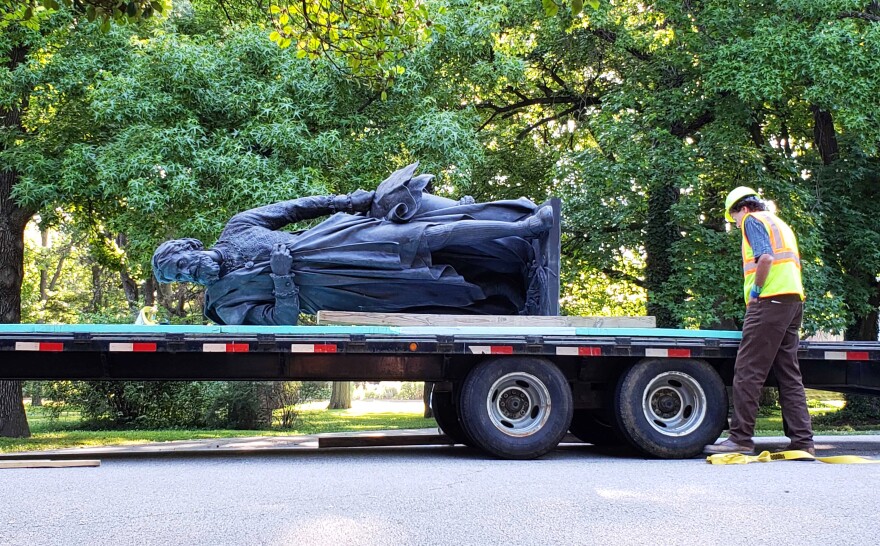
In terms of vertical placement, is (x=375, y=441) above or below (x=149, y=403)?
above

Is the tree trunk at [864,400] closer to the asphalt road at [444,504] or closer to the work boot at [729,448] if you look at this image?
the work boot at [729,448]

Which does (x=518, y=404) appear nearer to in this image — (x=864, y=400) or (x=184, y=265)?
(x=184, y=265)

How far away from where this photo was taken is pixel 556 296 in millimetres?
9148

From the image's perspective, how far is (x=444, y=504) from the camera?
4.87m

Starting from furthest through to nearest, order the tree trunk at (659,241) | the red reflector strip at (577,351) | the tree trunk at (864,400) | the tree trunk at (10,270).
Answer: the tree trunk at (659,241), the tree trunk at (864,400), the tree trunk at (10,270), the red reflector strip at (577,351)

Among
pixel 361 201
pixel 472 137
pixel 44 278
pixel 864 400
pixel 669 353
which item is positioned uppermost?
pixel 472 137

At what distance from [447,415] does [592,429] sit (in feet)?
4.98

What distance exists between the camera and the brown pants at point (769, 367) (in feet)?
24.0

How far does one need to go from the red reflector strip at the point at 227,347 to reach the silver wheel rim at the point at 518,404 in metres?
2.01

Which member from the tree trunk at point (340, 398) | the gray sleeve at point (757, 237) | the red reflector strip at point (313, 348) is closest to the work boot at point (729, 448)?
the gray sleeve at point (757, 237)

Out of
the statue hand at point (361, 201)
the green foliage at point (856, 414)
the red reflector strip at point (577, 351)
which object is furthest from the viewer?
the green foliage at point (856, 414)

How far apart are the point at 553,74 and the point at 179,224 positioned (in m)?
11.7

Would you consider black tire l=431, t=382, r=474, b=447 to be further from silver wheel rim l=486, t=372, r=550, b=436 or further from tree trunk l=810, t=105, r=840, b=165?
tree trunk l=810, t=105, r=840, b=165

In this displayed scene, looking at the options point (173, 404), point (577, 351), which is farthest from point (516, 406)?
point (173, 404)
